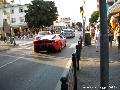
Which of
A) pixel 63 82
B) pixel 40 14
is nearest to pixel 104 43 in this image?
pixel 63 82

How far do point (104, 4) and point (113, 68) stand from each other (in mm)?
9554

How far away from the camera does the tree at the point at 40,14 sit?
89.3m

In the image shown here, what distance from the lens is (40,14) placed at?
→ 89938mm

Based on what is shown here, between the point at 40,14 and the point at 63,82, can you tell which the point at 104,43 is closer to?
the point at 63,82

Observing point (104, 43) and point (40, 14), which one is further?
point (40, 14)

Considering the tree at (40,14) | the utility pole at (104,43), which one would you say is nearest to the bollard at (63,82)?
the utility pole at (104,43)

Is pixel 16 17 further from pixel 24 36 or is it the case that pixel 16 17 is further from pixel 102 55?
pixel 102 55

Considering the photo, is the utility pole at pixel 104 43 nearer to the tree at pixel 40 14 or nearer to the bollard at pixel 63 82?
the bollard at pixel 63 82

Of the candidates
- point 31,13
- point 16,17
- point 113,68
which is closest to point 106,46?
point 113,68

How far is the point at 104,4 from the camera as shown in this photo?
5227mm

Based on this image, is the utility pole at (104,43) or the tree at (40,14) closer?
the utility pole at (104,43)

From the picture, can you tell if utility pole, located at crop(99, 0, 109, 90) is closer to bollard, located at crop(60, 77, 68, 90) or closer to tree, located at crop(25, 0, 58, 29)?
bollard, located at crop(60, 77, 68, 90)

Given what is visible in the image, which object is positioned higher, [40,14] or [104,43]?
[40,14]

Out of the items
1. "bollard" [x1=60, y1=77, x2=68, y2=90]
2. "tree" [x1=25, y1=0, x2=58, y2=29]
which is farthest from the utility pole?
"tree" [x1=25, y1=0, x2=58, y2=29]
